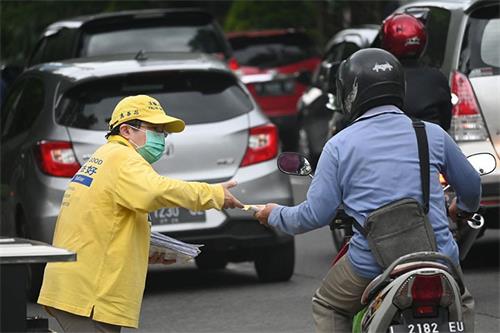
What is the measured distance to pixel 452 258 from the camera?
17.4ft

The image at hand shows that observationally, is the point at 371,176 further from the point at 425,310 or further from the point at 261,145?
the point at 261,145

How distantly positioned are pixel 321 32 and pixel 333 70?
15.0m

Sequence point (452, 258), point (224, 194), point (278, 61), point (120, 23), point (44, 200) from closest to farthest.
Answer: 1. point (452, 258)
2. point (224, 194)
3. point (44, 200)
4. point (120, 23)
5. point (278, 61)

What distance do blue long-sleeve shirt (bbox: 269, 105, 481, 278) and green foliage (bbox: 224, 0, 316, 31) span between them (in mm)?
19104

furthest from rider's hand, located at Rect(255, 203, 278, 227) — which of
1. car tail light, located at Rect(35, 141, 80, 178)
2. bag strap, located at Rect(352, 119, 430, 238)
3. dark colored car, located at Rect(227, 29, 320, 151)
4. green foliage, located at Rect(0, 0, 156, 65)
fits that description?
green foliage, located at Rect(0, 0, 156, 65)

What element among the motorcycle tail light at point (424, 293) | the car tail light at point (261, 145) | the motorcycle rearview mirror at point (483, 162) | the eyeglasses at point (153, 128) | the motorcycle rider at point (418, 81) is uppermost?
the eyeglasses at point (153, 128)

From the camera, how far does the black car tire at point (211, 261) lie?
1129 cm


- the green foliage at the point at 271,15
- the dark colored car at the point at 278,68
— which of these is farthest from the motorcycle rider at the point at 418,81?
the green foliage at the point at 271,15

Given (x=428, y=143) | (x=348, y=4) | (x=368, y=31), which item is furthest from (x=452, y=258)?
(x=348, y=4)

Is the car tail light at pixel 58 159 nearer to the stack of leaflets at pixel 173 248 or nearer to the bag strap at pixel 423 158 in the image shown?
the stack of leaflets at pixel 173 248

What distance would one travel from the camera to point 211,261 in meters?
11.4

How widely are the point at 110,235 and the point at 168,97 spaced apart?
4.49 m

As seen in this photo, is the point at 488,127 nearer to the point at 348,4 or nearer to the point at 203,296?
the point at 203,296

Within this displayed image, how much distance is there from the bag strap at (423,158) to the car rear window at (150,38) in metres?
8.73
